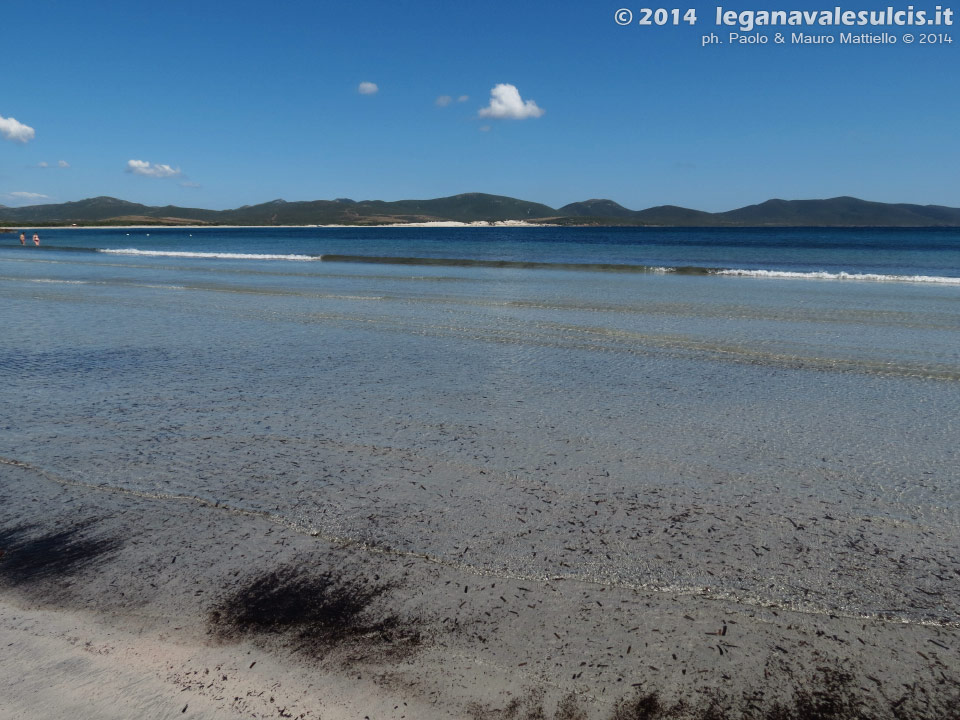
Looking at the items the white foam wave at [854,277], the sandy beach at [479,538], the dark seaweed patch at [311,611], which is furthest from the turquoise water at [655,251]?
the dark seaweed patch at [311,611]

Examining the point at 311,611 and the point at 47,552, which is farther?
the point at 47,552

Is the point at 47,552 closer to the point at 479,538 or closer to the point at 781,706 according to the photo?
the point at 479,538

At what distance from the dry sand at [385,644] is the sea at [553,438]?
211mm

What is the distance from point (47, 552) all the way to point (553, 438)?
354 centimetres

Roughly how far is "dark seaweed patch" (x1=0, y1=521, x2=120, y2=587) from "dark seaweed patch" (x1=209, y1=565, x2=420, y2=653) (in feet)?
3.30

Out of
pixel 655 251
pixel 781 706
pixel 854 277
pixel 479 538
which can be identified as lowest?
pixel 781 706

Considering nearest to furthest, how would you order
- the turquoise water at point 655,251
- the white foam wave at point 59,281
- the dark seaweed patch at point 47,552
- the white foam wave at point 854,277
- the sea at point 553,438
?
the dark seaweed patch at point 47,552
the sea at point 553,438
the white foam wave at point 59,281
the white foam wave at point 854,277
the turquoise water at point 655,251

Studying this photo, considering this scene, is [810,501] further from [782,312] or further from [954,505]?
[782,312]

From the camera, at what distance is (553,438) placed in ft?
18.0

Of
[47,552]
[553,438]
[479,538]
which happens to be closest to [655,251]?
[553,438]

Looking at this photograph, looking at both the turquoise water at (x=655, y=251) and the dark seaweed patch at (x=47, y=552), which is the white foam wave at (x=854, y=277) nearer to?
the turquoise water at (x=655, y=251)

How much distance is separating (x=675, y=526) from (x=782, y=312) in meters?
11.7

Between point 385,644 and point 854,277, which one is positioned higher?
point 854,277

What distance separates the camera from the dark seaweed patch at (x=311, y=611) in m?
2.90
